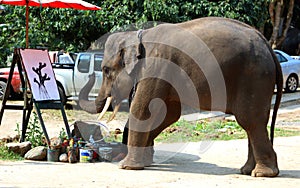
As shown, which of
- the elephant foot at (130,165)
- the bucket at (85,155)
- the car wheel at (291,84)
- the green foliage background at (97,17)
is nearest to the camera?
the elephant foot at (130,165)

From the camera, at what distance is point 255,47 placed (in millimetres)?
8484

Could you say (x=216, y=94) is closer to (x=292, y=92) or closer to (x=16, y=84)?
(x=16, y=84)

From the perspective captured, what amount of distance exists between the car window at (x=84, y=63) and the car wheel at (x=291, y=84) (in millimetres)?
8845

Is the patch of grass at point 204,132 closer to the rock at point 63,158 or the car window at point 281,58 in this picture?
the rock at point 63,158

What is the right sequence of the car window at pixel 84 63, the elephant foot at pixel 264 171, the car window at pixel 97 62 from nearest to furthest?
the elephant foot at pixel 264 171 → the car window at pixel 97 62 → the car window at pixel 84 63

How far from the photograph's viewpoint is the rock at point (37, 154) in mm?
9555

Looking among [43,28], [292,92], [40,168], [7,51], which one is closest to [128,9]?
[43,28]

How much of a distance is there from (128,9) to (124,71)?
10.5 metres

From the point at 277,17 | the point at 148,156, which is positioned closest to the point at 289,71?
the point at 277,17

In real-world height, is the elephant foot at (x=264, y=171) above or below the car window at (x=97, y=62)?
above

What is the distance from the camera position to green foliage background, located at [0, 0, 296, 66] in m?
19.0

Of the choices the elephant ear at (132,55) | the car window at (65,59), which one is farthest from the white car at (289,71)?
the elephant ear at (132,55)

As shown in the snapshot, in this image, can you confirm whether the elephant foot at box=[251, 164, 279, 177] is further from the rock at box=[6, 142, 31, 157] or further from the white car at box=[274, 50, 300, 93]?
the white car at box=[274, 50, 300, 93]

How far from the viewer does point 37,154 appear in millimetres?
9562
